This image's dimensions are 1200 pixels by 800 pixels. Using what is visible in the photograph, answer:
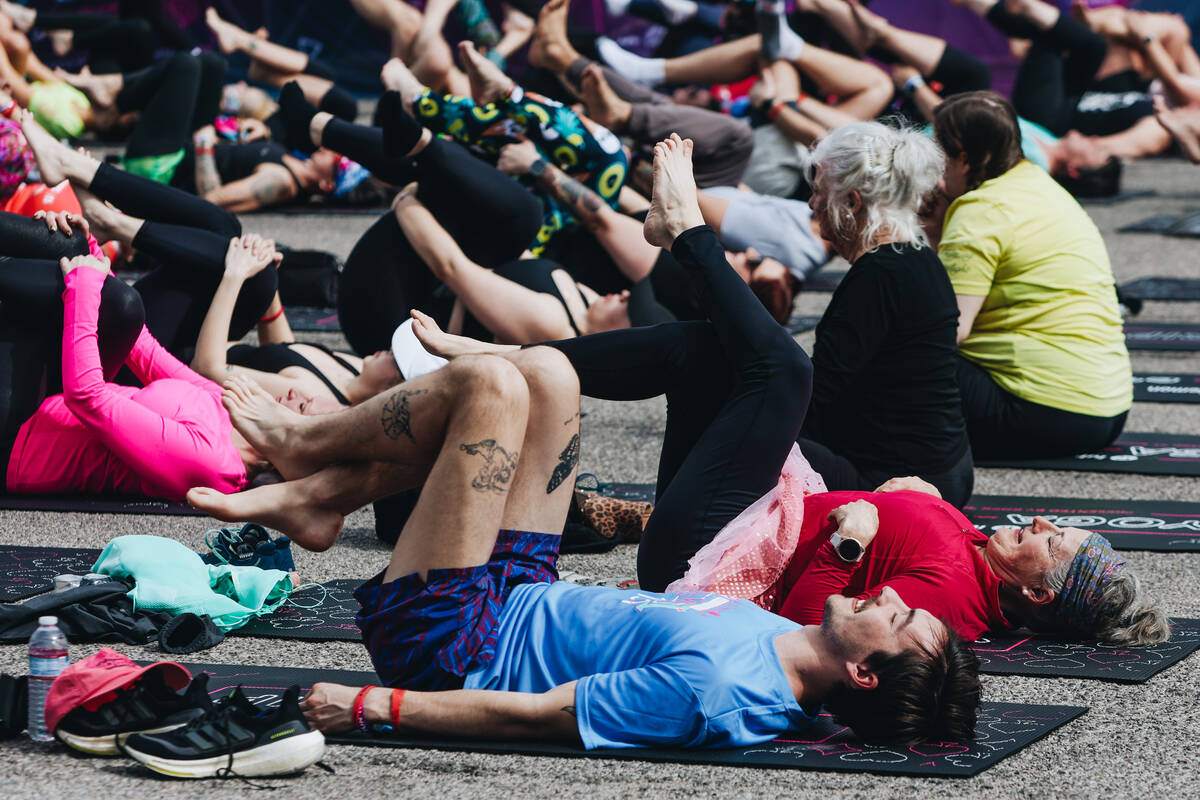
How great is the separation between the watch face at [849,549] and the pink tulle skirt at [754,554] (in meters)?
0.12

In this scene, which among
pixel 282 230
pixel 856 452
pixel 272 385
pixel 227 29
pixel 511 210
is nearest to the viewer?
pixel 856 452

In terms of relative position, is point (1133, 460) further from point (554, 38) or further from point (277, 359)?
point (554, 38)

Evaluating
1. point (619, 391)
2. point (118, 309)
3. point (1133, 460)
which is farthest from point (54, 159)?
point (1133, 460)

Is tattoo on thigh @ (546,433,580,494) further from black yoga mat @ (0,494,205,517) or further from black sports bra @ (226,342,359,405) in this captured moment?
black sports bra @ (226,342,359,405)

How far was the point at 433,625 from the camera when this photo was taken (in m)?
2.78

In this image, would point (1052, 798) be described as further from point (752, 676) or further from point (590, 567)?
point (590, 567)

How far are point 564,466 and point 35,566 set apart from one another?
1.74 meters

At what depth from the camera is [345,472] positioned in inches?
126

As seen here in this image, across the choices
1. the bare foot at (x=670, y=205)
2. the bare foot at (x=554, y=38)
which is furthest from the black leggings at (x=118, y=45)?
the bare foot at (x=670, y=205)

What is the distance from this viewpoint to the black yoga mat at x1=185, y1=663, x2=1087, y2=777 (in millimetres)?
2725

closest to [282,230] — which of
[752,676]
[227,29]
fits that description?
[227,29]

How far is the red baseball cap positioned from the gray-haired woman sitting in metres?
1.97

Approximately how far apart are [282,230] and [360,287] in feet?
13.9

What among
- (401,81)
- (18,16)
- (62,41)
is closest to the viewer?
(401,81)
